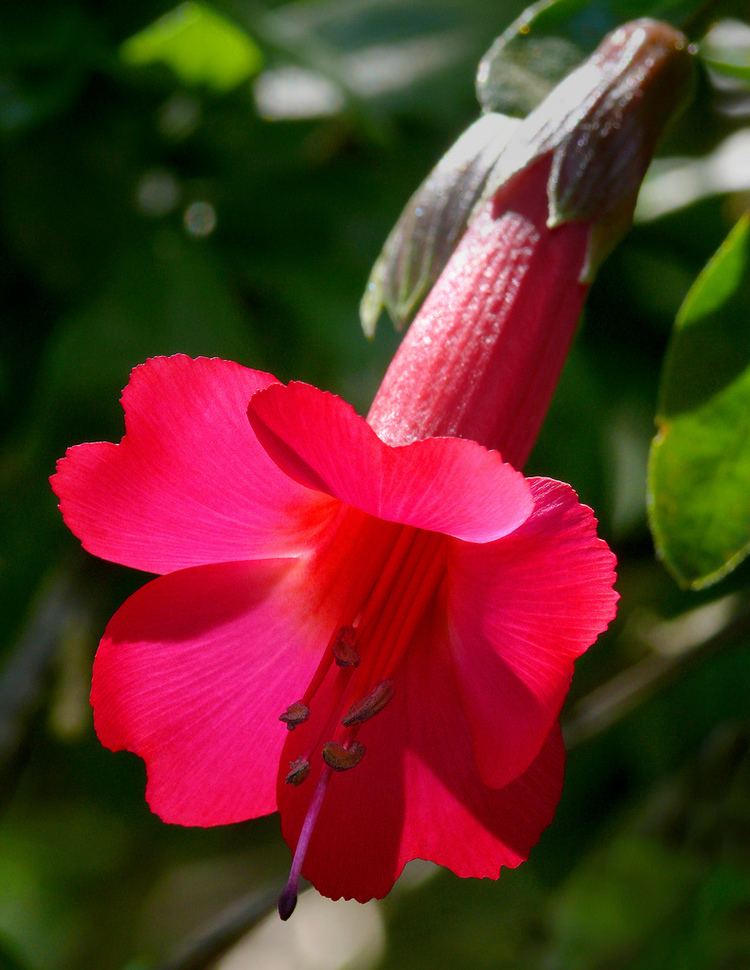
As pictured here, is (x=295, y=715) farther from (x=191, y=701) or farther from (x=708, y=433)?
(x=708, y=433)

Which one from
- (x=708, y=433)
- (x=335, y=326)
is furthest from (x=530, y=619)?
(x=335, y=326)

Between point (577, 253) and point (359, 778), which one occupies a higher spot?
point (577, 253)

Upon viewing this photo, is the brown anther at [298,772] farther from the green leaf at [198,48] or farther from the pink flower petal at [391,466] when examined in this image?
the green leaf at [198,48]

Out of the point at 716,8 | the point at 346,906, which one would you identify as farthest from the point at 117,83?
the point at 346,906

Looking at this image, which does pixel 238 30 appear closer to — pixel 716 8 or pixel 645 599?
pixel 716 8

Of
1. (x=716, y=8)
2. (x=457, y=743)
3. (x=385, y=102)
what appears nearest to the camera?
(x=457, y=743)
